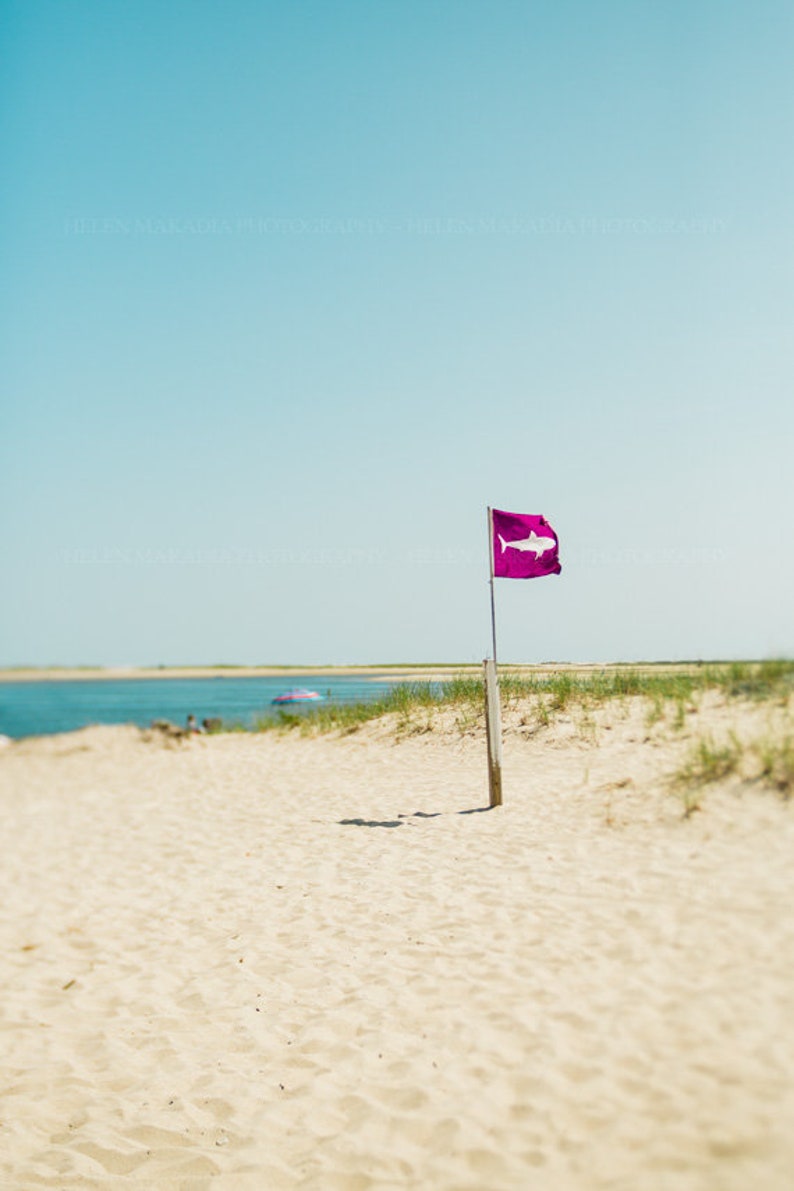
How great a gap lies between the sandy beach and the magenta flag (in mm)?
2135

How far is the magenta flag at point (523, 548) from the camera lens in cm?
998

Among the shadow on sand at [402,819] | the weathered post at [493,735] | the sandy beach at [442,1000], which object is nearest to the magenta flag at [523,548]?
the weathered post at [493,735]

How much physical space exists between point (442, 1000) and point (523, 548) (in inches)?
219

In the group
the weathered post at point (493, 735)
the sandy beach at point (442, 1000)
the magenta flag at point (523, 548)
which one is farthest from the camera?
the weathered post at point (493, 735)

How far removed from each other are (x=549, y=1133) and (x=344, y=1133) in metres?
1.31

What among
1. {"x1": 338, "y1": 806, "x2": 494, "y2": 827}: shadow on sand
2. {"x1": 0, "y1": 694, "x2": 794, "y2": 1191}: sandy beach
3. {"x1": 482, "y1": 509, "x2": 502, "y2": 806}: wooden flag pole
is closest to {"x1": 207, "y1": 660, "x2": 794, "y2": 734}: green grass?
{"x1": 0, "y1": 694, "x2": 794, "y2": 1191}: sandy beach

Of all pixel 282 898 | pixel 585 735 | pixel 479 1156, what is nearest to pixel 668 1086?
pixel 479 1156

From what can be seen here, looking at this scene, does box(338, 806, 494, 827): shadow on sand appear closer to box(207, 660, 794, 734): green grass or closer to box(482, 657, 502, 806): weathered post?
box(482, 657, 502, 806): weathered post

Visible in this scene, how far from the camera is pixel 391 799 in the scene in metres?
12.5

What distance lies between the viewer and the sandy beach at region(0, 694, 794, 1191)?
3762mm

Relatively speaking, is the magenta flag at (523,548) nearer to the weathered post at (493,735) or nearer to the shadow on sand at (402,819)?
the weathered post at (493,735)

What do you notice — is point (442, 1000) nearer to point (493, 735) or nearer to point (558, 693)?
point (493, 735)

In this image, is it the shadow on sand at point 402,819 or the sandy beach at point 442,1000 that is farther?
the shadow on sand at point 402,819

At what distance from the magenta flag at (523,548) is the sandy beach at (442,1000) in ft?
7.00
